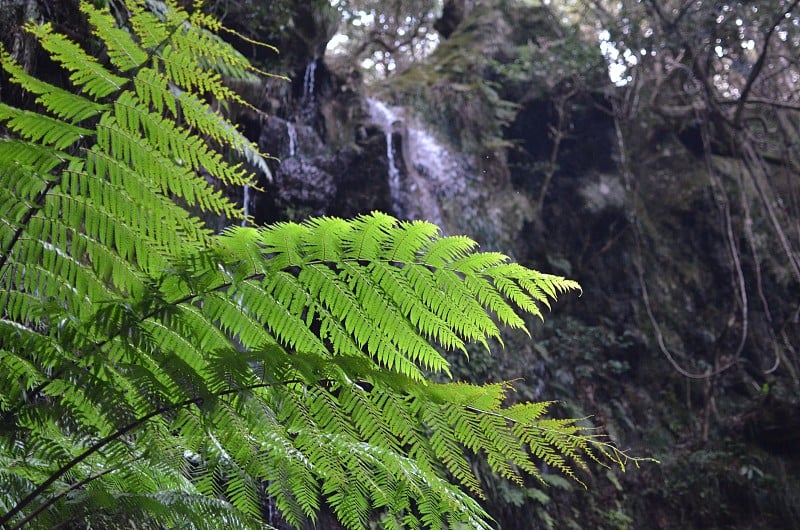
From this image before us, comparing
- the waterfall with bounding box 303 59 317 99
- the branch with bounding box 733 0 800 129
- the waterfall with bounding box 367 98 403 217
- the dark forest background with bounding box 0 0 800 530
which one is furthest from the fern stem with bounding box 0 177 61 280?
the branch with bounding box 733 0 800 129

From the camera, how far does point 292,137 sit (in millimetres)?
7070

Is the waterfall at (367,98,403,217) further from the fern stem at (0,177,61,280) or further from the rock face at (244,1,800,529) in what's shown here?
the fern stem at (0,177,61,280)

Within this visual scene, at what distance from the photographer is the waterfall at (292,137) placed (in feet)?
22.9

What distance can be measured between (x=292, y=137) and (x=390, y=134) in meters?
1.25

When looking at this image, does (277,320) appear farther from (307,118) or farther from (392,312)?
(307,118)

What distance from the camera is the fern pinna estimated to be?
1.33m

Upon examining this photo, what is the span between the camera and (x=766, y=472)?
6.86 m

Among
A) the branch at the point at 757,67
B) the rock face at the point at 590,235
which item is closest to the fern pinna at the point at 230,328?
the rock face at the point at 590,235

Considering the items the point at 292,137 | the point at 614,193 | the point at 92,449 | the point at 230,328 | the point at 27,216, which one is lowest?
the point at 92,449

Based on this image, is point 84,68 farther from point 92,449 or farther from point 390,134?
point 390,134

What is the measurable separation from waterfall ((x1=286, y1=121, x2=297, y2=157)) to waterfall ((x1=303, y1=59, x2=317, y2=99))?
57cm

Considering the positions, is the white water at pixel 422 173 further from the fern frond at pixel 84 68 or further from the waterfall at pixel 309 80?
the fern frond at pixel 84 68

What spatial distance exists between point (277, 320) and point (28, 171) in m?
0.66

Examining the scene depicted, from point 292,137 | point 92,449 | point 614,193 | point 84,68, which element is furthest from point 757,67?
point 92,449
